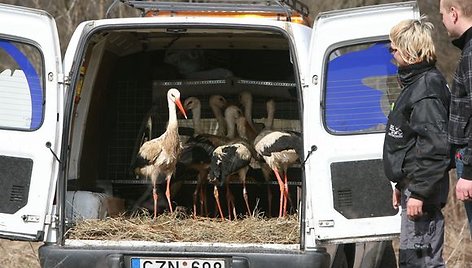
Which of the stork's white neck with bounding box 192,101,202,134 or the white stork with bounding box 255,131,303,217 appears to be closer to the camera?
the white stork with bounding box 255,131,303,217

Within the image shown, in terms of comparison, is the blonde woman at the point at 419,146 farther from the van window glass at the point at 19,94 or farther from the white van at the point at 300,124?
the van window glass at the point at 19,94

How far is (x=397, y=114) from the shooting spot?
20.5 ft

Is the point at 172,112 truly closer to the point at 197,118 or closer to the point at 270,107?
the point at 197,118

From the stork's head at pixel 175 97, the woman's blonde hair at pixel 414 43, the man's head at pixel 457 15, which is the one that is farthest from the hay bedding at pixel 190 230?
the man's head at pixel 457 15

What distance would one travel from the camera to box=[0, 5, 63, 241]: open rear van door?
24.4ft

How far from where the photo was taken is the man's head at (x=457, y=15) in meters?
5.92

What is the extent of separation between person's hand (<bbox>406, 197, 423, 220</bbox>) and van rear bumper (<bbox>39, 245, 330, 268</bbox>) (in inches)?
50.2

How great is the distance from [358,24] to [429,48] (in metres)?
1.17

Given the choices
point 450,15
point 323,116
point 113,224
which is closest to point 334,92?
point 323,116

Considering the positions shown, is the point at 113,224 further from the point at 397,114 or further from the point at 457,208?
the point at 457,208

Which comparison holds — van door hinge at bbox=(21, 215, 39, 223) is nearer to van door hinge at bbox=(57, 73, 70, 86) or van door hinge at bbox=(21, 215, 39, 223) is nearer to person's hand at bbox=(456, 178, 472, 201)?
van door hinge at bbox=(57, 73, 70, 86)

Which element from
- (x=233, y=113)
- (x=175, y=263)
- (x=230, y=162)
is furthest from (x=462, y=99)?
(x=233, y=113)

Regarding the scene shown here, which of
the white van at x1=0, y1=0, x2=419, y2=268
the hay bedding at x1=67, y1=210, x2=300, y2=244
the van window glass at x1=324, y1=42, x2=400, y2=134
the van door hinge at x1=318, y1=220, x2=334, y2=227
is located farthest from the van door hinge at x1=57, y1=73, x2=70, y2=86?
the van door hinge at x1=318, y1=220, x2=334, y2=227

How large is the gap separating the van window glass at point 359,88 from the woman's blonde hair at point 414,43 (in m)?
1.06
